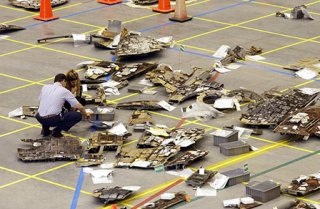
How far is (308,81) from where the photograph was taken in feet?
103

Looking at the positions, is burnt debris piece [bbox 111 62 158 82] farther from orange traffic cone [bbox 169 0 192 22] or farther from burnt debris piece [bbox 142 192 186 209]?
burnt debris piece [bbox 142 192 186 209]

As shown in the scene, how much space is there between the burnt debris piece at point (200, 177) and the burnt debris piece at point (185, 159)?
0.62 metres

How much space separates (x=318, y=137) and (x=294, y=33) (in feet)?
29.2

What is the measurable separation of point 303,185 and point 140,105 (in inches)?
244

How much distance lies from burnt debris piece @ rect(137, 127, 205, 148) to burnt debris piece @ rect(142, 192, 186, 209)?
104 inches

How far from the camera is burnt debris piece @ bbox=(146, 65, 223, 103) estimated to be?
30.4 meters

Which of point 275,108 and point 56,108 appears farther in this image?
point 275,108

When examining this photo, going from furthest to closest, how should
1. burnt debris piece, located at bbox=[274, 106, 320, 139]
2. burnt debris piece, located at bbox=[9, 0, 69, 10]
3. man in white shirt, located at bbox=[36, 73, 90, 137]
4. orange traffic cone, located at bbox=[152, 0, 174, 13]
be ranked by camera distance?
burnt debris piece, located at bbox=[9, 0, 69, 10] → orange traffic cone, located at bbox=[152, 0, 174, 13] → man in white shirt, located at bbox=[36, 73, 90, 137] → burnt debris piece, located at bbox=[274, 106, 320, 139]

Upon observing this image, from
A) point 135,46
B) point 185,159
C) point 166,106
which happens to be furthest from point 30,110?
point 135,46

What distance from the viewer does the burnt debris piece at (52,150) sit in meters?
26.7

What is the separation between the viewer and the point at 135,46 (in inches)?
1328

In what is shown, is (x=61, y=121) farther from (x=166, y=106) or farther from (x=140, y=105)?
(x=166, y=106)

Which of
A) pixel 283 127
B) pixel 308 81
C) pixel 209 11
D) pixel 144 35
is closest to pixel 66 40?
pixel 144 35

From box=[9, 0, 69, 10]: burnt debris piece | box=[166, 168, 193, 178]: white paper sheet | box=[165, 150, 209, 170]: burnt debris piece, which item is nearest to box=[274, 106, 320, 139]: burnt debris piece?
box=[165, 150, 209, 170]: burnt debris piece
